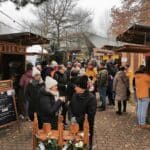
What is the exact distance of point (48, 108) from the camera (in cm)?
648

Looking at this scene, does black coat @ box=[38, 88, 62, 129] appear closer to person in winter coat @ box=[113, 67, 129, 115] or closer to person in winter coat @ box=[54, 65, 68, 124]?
person in winter coat @ box=[54, 65, 68, 124]

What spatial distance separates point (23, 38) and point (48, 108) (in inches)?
250

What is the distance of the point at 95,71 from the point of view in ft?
50.2

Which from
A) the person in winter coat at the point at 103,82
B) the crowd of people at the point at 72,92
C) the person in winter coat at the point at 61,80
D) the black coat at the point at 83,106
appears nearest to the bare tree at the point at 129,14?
the crowd of people at the point at 72,92

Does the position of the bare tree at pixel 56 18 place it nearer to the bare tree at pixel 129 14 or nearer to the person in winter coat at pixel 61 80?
the bare tree at pixel 129 14

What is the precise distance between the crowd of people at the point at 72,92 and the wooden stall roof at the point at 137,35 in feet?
3.43

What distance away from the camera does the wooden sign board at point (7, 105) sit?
1004 centimetres

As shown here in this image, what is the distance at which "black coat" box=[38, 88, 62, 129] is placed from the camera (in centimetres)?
648

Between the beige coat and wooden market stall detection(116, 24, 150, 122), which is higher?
wooden market stall detection(116, 24, 150, 122)

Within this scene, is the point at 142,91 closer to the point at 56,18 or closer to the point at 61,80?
the point at 61,80

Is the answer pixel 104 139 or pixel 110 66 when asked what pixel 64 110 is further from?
pixel 110 66

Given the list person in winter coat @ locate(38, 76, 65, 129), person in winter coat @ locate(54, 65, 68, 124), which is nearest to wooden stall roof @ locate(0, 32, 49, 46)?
person in winter coat @ locate(54, 65, 68, 124)

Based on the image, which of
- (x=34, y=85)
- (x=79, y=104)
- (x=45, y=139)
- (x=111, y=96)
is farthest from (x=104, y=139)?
(x=111, y=96)

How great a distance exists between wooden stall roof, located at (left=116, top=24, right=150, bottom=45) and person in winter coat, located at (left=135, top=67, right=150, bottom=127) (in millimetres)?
1113
